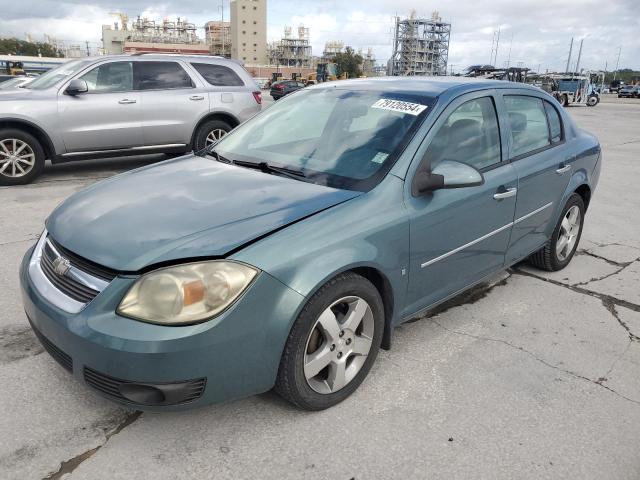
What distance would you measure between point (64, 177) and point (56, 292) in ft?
20.2

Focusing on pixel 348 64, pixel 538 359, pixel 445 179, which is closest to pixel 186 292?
pixel 445 179

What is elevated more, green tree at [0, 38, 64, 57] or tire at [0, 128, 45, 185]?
green tree at [0, 38, 64, 57]

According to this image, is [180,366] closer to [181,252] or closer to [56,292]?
[181,252]

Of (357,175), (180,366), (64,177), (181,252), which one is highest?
(357,175)

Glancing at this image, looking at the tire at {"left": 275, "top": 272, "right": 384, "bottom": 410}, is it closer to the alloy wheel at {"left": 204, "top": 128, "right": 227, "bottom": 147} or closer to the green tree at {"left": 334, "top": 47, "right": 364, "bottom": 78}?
the alloy wheel at {"left": 204, "top": 128, "right": 227, "bottom": 147}

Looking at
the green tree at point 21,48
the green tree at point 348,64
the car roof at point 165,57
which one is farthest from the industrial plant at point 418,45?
the car roof at point 165,57

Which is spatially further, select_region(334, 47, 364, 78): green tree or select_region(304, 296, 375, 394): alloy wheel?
select_region(334, 47, 364, 78): green tree

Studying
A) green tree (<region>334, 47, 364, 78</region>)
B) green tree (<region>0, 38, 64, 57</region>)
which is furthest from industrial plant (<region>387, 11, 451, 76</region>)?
green tree (<region>0, 38, 64, 57</region>)

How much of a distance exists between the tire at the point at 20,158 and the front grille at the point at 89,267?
5.40 meters

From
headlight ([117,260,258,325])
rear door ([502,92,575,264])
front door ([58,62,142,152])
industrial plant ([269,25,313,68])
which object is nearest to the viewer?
headlight ([117,260,258,325])

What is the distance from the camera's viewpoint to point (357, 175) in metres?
2.82

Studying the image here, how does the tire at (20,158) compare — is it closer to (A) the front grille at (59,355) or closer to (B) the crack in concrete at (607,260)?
(A) the front grille at (59,355)

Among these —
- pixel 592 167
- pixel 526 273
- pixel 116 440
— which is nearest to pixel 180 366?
pixel 116 440

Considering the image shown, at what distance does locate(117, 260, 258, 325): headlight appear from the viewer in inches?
81.5
